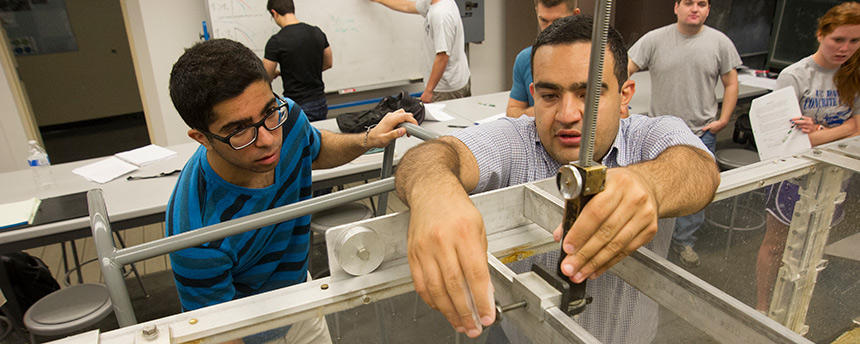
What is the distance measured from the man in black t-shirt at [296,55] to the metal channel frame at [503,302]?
9.25 feet

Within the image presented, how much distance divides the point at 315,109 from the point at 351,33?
1.16m

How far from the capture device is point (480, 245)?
0.61m

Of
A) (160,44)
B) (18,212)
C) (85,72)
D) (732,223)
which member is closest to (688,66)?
(732,223)

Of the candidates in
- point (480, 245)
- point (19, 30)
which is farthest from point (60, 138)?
point (480, 245)

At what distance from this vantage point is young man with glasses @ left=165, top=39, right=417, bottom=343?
1.14 meters

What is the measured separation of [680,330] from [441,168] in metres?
0.50

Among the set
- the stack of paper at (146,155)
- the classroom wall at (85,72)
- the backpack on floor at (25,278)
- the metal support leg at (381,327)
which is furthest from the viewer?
the classroom wall at (85,72)

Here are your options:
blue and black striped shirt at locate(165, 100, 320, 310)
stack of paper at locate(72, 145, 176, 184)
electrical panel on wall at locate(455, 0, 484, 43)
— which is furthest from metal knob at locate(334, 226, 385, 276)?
electrical panel on wall at locate(455, 0, 484, 43)

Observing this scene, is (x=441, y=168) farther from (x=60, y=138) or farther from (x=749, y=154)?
(x=60, y=138)

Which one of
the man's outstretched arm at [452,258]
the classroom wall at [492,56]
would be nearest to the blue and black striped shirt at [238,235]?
the man's outstretched arm at [452,258]

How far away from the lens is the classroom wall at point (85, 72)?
5391 mm

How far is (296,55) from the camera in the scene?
3.29 m

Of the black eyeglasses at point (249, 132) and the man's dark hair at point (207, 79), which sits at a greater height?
the man's dark hair at point (207, 79)

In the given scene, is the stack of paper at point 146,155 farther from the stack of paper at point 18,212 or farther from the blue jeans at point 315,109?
the blue jeans at point 315,109
